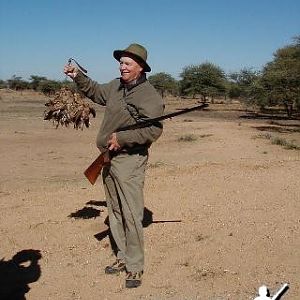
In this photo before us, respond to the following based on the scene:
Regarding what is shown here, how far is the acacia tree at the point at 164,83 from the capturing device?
7629cm

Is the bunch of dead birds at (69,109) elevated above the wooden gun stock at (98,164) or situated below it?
above

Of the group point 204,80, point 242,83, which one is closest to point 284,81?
point 242,83

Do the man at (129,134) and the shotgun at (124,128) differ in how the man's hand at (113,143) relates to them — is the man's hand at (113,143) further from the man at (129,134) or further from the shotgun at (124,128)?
the shotgun at (124,128)

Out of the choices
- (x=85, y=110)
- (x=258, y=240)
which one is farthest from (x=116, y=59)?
(x=258, y=240)

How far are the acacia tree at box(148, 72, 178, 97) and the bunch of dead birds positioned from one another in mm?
70111

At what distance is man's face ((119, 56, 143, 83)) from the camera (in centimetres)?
440

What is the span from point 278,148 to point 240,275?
12.2 meters

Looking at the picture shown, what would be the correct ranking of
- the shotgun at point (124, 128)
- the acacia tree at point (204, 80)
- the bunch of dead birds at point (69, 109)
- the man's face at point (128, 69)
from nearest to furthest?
the shotgun at point (124, 128), the man's face at point (128, 69), the bunch of dead birds at point (69, 109), the acacia tree at point (204, 80)

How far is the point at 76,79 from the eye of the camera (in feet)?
15.3

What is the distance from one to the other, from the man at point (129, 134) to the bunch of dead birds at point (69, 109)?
0.54 metres

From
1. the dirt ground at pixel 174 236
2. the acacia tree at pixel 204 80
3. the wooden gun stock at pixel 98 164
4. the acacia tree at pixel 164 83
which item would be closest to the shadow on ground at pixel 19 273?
the dirt ground at pixel 174 236

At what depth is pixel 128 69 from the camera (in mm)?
4402

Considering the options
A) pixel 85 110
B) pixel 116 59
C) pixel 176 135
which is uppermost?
pixel 116 59

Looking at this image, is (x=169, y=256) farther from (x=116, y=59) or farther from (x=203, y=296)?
(x=116, y=59)
